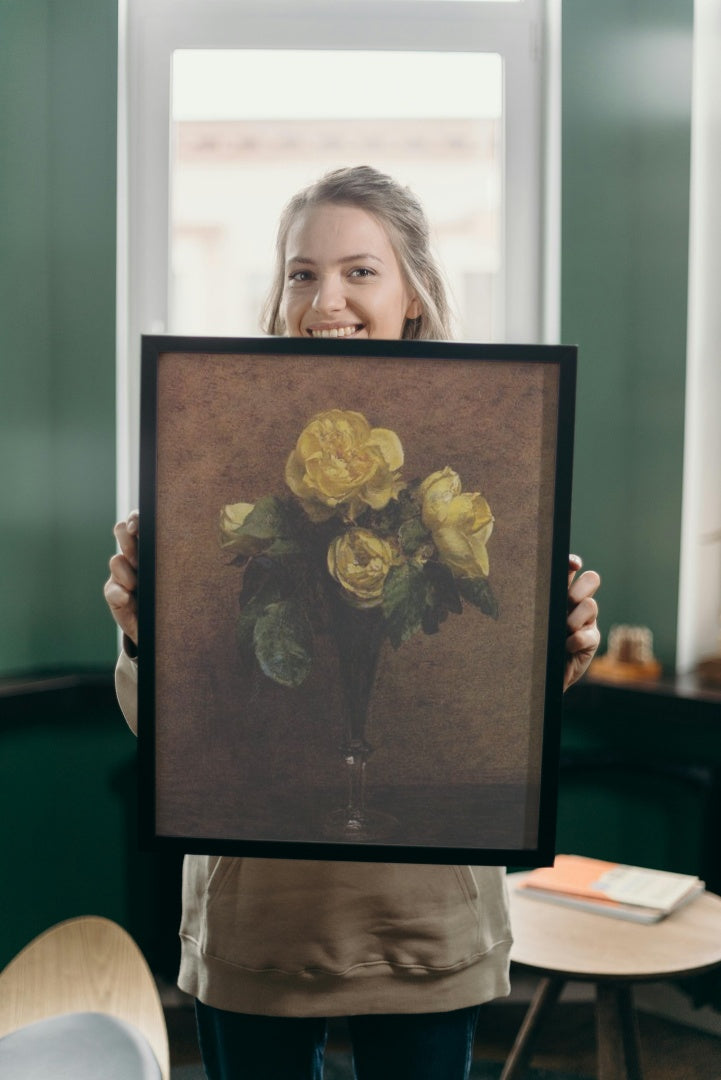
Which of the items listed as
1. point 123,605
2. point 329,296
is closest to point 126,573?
point 123,605

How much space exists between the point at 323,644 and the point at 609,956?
1.02 metres

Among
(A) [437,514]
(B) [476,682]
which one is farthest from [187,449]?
(B) [476,682]

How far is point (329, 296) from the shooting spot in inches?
44.6

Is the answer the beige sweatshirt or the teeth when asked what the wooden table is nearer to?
the beige sweatshirt

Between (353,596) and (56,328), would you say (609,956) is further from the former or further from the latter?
(56,328)

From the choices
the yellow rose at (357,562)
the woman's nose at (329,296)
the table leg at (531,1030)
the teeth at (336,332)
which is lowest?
the table leg at (531,1030)

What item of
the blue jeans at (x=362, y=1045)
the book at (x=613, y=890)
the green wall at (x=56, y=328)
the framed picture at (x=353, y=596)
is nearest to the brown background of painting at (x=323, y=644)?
the framed picture at (x=353, y=596)

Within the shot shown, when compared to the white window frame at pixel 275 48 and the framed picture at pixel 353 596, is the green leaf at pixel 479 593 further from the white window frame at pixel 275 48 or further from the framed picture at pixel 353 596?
the white window frame at pixel 275 48

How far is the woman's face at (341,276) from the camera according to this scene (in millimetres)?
1144

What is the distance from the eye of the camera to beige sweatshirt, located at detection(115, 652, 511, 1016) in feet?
3.49

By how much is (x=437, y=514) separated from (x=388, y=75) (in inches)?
79.0

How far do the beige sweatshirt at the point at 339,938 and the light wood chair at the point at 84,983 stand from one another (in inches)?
6.3

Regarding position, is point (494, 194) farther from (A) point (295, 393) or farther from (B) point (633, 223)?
(A) point (295, 393)

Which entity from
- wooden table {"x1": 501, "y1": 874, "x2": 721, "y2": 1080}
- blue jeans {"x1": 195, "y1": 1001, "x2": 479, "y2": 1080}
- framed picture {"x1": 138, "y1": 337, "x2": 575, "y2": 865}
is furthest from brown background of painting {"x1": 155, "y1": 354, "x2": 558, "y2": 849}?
wooden table {"x1": 501, "y1": 874, "x2": 721, "y2": 1080}
